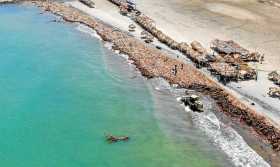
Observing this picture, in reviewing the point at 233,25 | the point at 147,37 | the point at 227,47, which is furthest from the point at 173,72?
the point at 233,25

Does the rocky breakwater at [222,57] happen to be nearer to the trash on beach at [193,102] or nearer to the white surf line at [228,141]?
the trash on beach at [193,102]

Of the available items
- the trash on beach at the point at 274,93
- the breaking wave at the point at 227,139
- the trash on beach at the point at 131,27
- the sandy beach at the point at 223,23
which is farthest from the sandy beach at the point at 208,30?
the breaking wave at the point at 227,139

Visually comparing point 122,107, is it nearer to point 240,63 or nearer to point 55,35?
point 240,63

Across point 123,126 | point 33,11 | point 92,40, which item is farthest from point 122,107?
point 33,11

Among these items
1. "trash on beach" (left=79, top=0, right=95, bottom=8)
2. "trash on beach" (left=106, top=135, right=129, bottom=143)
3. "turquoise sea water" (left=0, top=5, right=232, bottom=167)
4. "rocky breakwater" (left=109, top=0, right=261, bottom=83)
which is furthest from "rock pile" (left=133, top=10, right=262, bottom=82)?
"trash on beach" (left=79, top=0, right=95, bottom=8)

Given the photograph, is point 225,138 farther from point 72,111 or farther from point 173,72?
point 72,111

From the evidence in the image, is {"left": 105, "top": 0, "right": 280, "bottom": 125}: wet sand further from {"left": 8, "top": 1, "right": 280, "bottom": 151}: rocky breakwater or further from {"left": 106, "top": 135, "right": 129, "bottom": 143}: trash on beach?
{"left": 106, "top": 135, "right": 129, "bottom": 143}: trash on beach

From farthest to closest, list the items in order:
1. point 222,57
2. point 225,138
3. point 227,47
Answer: point 227,47 → point 222,57 → point 225,138
